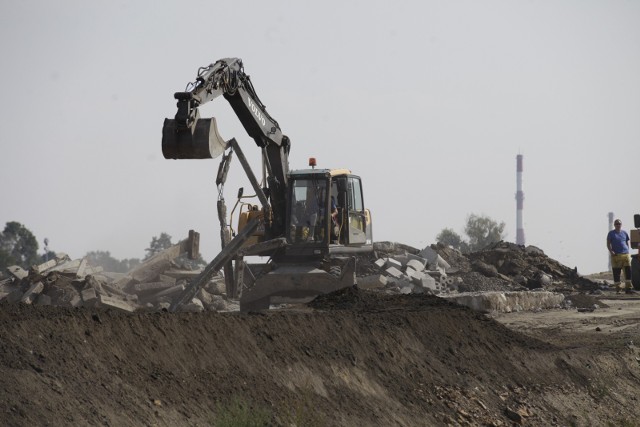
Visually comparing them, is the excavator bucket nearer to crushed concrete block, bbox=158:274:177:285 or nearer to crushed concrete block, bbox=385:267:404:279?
crushed concrete block, bbox=158:274:177:285

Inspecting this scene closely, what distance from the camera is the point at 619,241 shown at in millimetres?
25516

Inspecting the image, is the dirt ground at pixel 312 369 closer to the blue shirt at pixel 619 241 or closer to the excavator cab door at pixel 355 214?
the excavator cab door at pixel 355 214

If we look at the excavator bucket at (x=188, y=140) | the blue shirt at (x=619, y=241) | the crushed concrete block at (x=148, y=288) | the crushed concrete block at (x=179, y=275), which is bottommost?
the crushed concrete block at (x=148, y=288)

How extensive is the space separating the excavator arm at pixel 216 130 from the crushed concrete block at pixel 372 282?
401 centimetres

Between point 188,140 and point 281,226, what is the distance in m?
5.90

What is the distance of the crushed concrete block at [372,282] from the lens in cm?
2389

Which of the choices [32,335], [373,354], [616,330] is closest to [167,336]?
[32,335]

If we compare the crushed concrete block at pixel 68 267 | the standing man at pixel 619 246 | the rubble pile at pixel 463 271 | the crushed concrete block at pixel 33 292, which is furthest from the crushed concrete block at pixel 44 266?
the standing man at pixel 619 246

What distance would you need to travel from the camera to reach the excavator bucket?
15039 mm

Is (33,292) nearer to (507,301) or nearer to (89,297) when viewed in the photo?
(89,297)

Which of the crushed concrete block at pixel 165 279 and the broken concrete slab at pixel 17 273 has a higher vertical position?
the broken concrete slab at pixel 17 273

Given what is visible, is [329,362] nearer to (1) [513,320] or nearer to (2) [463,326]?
(2) [463,326]

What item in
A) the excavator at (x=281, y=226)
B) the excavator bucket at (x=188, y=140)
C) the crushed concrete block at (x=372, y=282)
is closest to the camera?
the excavator bucket at (x=188, y=140)

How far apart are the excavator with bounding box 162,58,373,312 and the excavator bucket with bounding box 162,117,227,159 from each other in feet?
8.03
